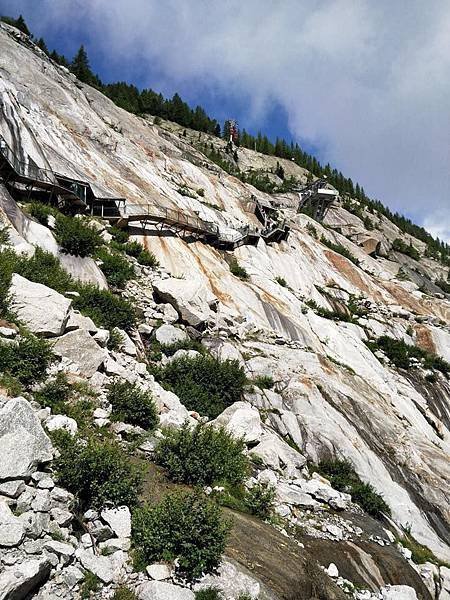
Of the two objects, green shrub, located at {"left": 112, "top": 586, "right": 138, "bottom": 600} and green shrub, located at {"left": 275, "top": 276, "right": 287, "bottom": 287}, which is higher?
green shrub, located at {"left": 275, "top": 276, "right": 287, "bottom": 287}

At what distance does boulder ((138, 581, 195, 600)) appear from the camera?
18.5 ft

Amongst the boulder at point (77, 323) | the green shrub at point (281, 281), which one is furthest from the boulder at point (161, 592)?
the green shrub at point (281, 281)

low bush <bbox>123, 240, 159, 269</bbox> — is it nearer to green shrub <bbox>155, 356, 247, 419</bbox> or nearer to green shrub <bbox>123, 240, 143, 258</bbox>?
green shrub <bbox>123, 240, 143, 258</bbox>

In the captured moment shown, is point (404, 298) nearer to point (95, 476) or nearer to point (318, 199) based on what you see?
point (318, 199)

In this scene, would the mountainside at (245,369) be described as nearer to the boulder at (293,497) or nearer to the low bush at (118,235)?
the boulder at (293,497)

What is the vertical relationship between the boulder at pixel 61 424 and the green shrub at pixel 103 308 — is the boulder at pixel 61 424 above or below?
below

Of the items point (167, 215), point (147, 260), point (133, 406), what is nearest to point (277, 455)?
point (133, 406)

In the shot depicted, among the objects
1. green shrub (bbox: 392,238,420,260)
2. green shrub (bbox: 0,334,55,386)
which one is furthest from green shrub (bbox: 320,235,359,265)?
green shrub (bbox: 0,334,55,386)

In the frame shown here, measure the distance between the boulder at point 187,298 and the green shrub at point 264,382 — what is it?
424 centimetres

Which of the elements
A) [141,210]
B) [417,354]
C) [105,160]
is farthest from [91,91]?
[417,354]

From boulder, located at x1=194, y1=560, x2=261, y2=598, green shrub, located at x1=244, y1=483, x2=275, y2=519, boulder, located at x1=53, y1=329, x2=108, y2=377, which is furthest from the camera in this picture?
boulder, located at x1=53, y1=329, x2=108, y2=377

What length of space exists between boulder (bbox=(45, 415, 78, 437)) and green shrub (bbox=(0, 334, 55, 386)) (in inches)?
61.1

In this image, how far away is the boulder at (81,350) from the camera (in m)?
11.4

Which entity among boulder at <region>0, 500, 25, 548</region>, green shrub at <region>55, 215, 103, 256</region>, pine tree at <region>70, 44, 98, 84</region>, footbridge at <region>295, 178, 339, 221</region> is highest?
pine tree at <region>70, 44, 98, 84</region>
